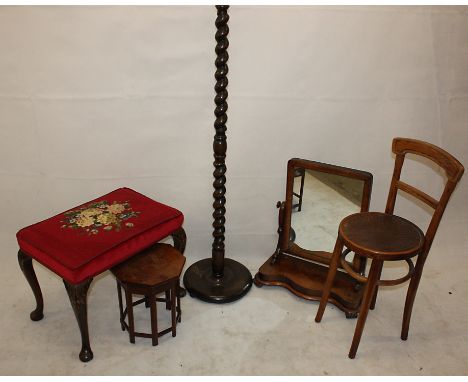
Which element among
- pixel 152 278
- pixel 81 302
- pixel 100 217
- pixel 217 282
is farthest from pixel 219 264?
pixel 81 302

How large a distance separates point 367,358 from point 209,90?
1.60m

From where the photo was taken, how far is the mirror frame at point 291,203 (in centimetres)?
241

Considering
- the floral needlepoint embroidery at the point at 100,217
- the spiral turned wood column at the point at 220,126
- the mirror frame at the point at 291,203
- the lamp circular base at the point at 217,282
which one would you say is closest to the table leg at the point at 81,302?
the floral needlepoint embroidery at the point at 100,217

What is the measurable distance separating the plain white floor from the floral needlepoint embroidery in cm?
56

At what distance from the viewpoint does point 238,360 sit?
220 centimetres

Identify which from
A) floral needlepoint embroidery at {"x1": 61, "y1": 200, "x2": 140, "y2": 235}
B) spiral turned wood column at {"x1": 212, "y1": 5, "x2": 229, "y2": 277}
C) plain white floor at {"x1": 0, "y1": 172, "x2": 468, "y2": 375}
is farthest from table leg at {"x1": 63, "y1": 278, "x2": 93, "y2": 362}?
spiral turned wood column at {"x1": 212, "y1": 5, "x2": 229, "y2": 277}

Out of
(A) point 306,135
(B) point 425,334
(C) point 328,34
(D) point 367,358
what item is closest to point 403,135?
(A) point 306,135

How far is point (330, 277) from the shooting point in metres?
2.35

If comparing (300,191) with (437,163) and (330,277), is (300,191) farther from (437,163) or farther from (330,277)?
(437,163)

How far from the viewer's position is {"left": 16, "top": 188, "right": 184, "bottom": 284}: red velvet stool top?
79.7 inches

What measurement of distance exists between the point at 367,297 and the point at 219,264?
898mm

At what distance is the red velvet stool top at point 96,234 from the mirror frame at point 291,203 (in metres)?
0.63

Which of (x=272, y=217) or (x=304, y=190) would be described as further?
(x=272, y=217)

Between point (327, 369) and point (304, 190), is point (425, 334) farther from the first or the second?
point (304, 190)
